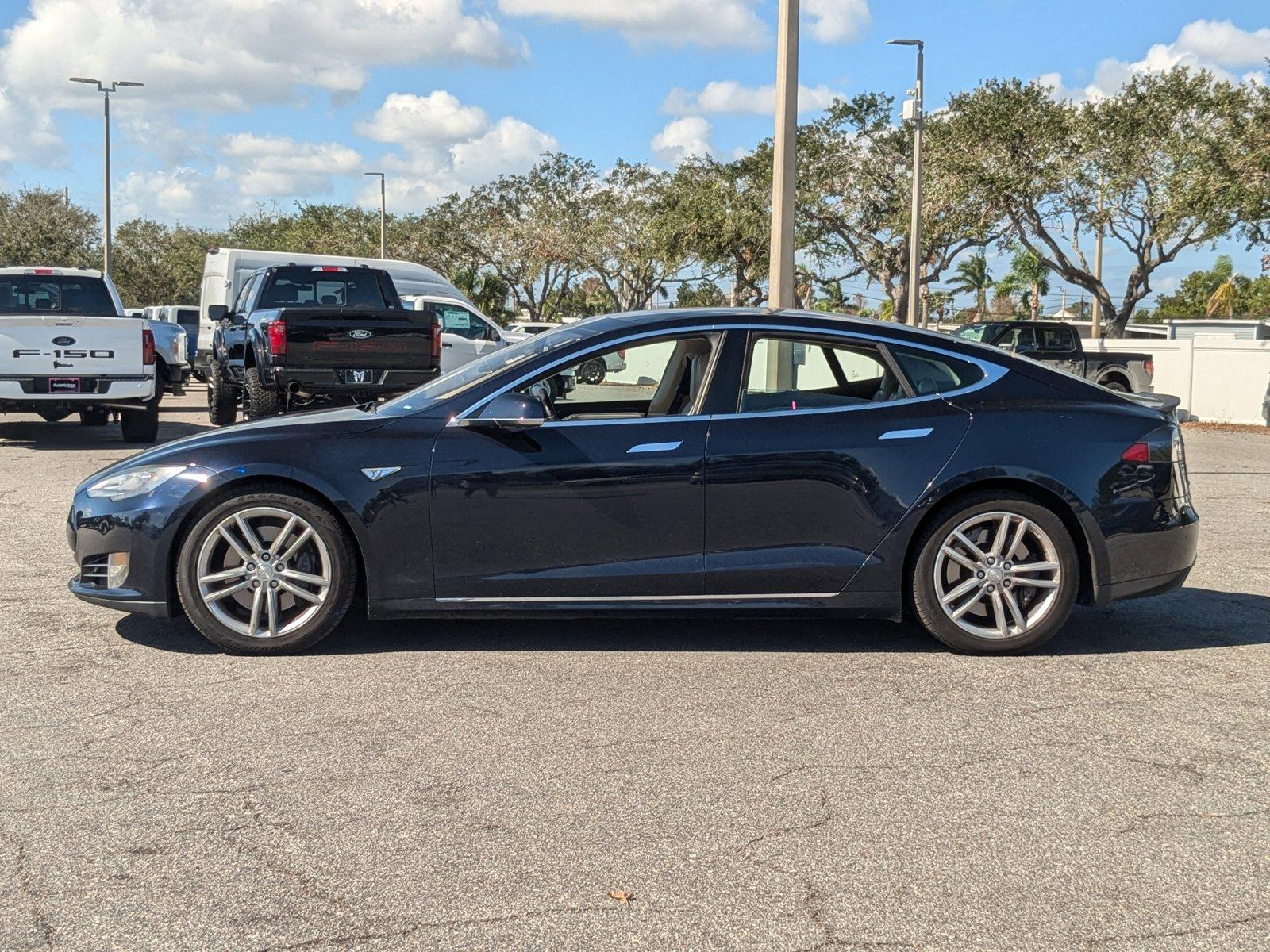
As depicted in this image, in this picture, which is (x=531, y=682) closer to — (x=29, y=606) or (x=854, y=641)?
(x=854, y=641)

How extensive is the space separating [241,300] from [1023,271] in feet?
210

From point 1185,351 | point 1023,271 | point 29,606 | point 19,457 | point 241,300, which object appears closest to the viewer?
point 29,606

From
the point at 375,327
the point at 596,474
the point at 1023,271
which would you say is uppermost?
the point at 1023,271

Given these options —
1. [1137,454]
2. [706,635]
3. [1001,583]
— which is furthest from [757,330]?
[1137,454]

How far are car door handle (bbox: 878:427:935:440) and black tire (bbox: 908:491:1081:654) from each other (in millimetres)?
338

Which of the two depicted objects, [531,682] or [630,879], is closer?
[630,879]

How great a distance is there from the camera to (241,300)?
61.6ft

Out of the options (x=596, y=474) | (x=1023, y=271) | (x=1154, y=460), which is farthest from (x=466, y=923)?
(x=1023, y=271)

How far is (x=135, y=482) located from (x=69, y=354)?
9.95 m

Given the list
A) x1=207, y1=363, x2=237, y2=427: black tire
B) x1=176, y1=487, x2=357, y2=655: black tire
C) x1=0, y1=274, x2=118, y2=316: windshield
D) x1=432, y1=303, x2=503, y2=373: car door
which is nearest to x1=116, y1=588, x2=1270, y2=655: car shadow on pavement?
x1=176, y1=487, x2=357, y2=655: black tire

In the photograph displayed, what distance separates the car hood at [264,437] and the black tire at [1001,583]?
7.96 feet

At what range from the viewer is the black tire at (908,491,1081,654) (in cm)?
609

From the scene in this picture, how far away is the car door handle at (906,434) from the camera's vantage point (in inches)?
240

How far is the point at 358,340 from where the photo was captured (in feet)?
50.6
